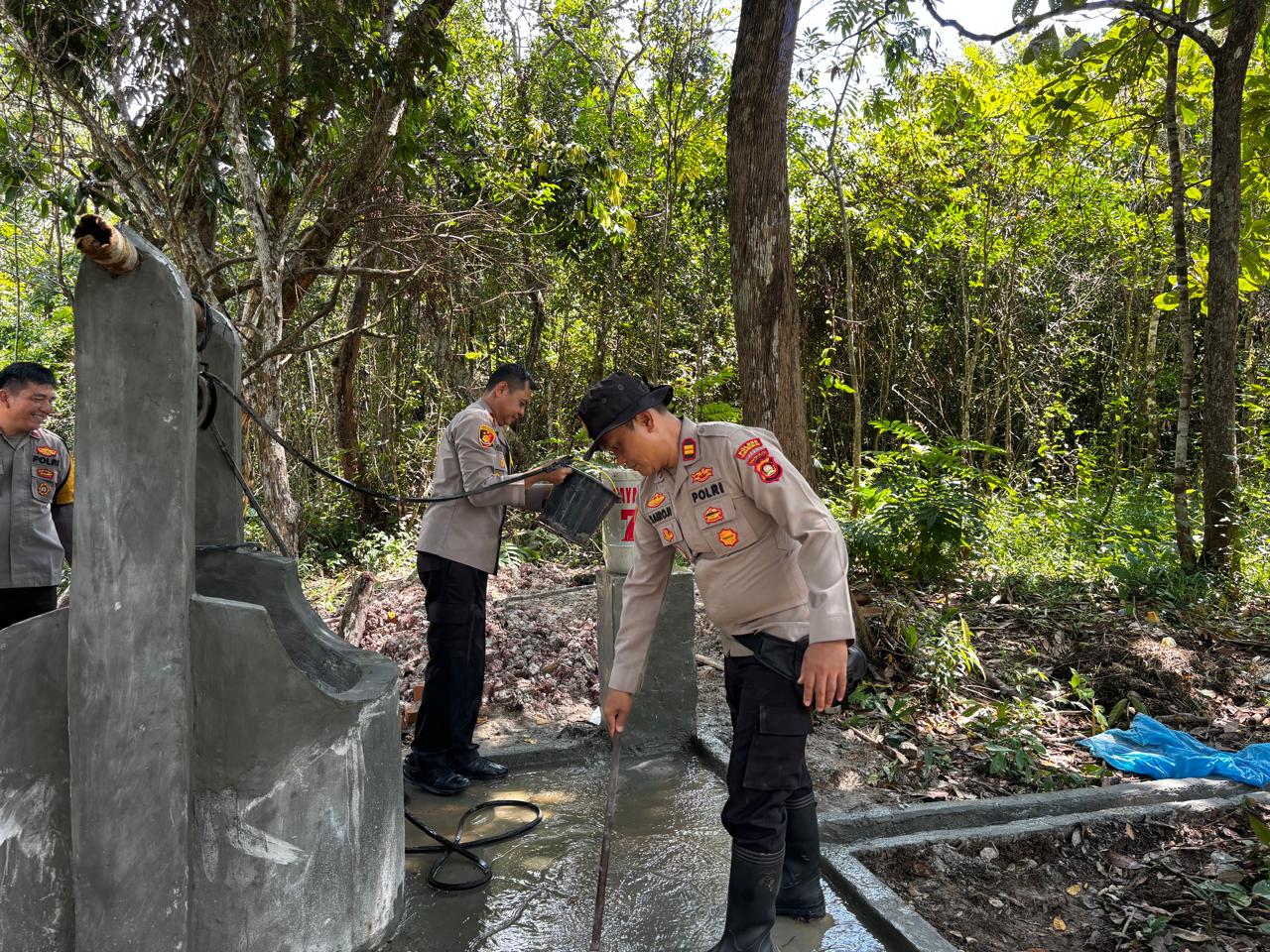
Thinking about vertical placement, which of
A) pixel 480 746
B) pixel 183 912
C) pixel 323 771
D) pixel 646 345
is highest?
pixel 646 345

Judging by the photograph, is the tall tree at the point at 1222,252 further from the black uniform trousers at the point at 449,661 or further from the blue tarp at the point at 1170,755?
the black uniform trousers at the point at 449,661

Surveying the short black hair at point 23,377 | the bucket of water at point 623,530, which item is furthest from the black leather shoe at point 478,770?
the short black hair at point 23,377

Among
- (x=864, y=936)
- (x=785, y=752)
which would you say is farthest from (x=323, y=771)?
(x=864, y=936)

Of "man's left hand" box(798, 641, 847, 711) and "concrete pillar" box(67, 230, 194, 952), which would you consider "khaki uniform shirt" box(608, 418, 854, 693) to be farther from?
"concrete pillar" box(67, 230, 194, 952)

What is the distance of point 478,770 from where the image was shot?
4477 mm

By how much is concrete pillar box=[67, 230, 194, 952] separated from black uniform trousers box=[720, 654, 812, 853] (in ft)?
5.47

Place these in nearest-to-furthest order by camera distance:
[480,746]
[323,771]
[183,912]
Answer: [183,912], [323,771], [480,746]

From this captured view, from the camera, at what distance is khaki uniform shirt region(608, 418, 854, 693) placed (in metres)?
2.69

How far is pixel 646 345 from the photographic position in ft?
44.1

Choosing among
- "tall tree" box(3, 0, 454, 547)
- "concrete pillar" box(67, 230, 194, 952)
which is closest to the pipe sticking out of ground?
"concrete pillar" box(67, 230, 194, 952)

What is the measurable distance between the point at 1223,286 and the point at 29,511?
8.19 meters

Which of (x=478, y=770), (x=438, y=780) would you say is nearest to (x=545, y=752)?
(x=478, y=770)

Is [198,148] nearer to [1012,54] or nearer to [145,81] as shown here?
[145,81]

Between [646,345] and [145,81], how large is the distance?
7.79 metres
